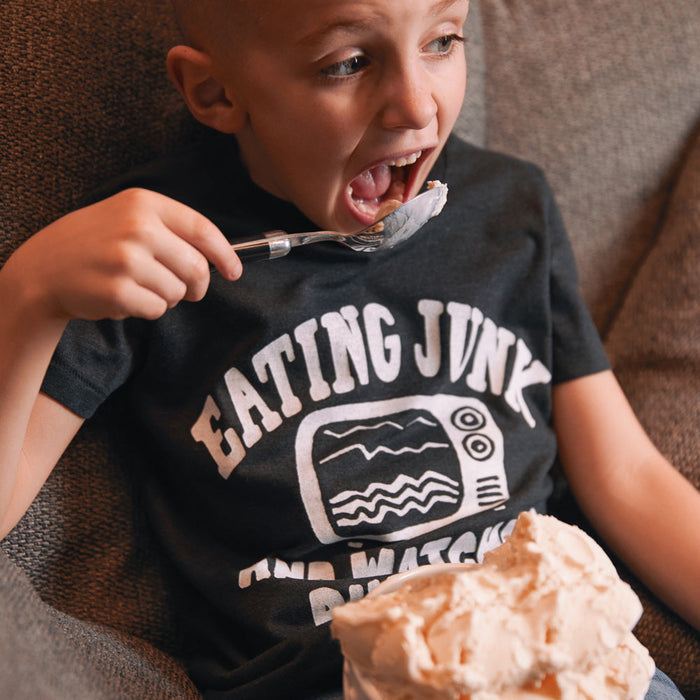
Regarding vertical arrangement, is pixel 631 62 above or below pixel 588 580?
above

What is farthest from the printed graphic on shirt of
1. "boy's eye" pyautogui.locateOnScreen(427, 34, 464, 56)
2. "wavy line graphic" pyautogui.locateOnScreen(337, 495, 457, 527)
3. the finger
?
"boy's eye" pyautogui.locateOnScreen(427, 34, 464, 56)

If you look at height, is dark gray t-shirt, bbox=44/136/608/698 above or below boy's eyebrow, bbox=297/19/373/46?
below

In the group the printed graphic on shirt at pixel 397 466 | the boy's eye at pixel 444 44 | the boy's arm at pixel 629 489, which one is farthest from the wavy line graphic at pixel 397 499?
the boy's eye at pixel 444 44

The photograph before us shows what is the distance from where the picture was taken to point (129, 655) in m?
0.68

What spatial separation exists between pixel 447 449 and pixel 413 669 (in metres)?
0.38

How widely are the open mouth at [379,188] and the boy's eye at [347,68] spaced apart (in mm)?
96

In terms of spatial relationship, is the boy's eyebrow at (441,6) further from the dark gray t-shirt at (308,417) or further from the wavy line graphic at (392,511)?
the wavy line graphic at (392,511)

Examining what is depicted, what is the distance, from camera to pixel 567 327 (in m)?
0.86

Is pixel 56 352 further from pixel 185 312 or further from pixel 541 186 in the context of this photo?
pixel 541 186

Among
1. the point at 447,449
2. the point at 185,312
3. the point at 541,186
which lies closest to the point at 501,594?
the point at 447,449

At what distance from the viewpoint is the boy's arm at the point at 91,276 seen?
562 mm

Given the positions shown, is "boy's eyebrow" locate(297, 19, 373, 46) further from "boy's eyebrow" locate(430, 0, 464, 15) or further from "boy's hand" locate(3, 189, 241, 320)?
"boy's hand" locate(3, 189, 241, 320)

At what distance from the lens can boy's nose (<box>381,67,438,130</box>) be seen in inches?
25.2

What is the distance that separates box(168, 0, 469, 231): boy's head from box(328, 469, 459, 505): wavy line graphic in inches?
10.2
